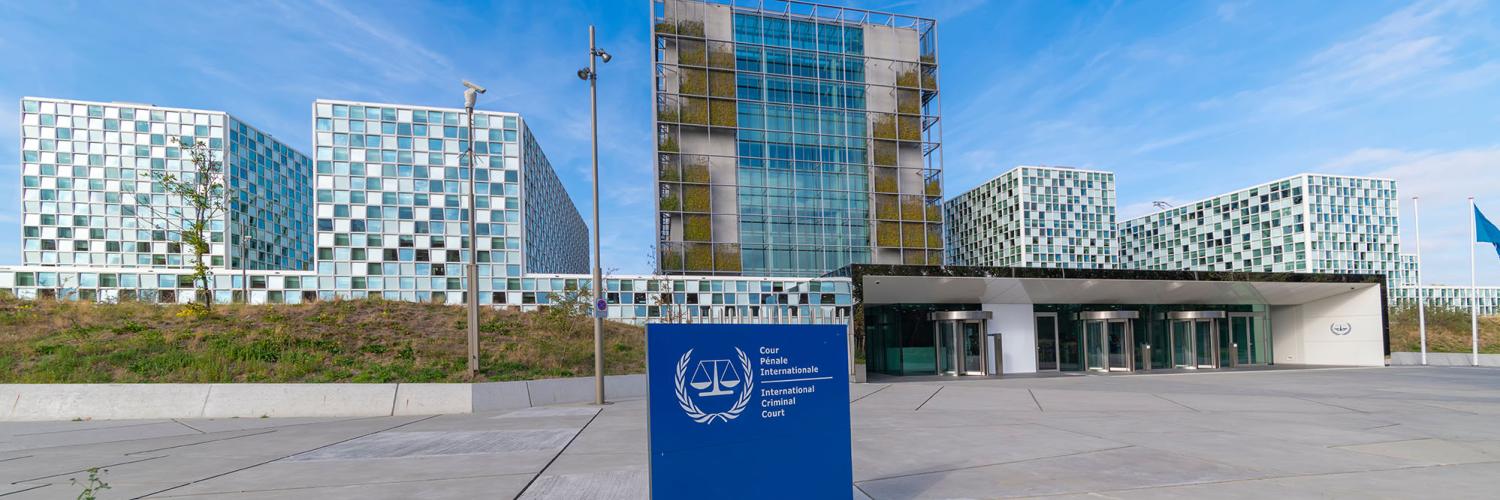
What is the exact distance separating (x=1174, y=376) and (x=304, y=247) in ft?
292

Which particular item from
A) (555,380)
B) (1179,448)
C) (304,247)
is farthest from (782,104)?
(304,247)

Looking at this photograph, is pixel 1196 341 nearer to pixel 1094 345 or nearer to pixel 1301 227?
pixel 1094 345

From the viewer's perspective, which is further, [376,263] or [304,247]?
[304,247]

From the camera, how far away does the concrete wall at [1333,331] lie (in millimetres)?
29938

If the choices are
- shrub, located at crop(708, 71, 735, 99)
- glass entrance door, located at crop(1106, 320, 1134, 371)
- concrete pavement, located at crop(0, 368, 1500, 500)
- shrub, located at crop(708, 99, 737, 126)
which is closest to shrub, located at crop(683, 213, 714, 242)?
shrub, located at crop(708, 99, 737, 126)

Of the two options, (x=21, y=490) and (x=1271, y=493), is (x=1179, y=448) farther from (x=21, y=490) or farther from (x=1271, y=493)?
(x=21, y=490)

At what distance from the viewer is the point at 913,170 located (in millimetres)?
53625

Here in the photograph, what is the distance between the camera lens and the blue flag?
2950 centimetres

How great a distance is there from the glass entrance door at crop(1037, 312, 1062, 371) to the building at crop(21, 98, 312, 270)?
5742 centimetres

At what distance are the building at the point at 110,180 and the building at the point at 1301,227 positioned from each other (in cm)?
12176

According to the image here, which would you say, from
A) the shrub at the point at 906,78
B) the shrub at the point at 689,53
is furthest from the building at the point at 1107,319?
the shrub at the point at 906,78

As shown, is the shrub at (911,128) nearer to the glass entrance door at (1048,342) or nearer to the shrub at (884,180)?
the shrub at (884,180)

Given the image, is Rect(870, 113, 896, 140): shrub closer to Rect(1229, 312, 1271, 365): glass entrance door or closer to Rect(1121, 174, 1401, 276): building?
Rect(1229, 312, 1271, 365): glass entrance door

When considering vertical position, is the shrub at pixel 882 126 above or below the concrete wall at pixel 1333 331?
above
